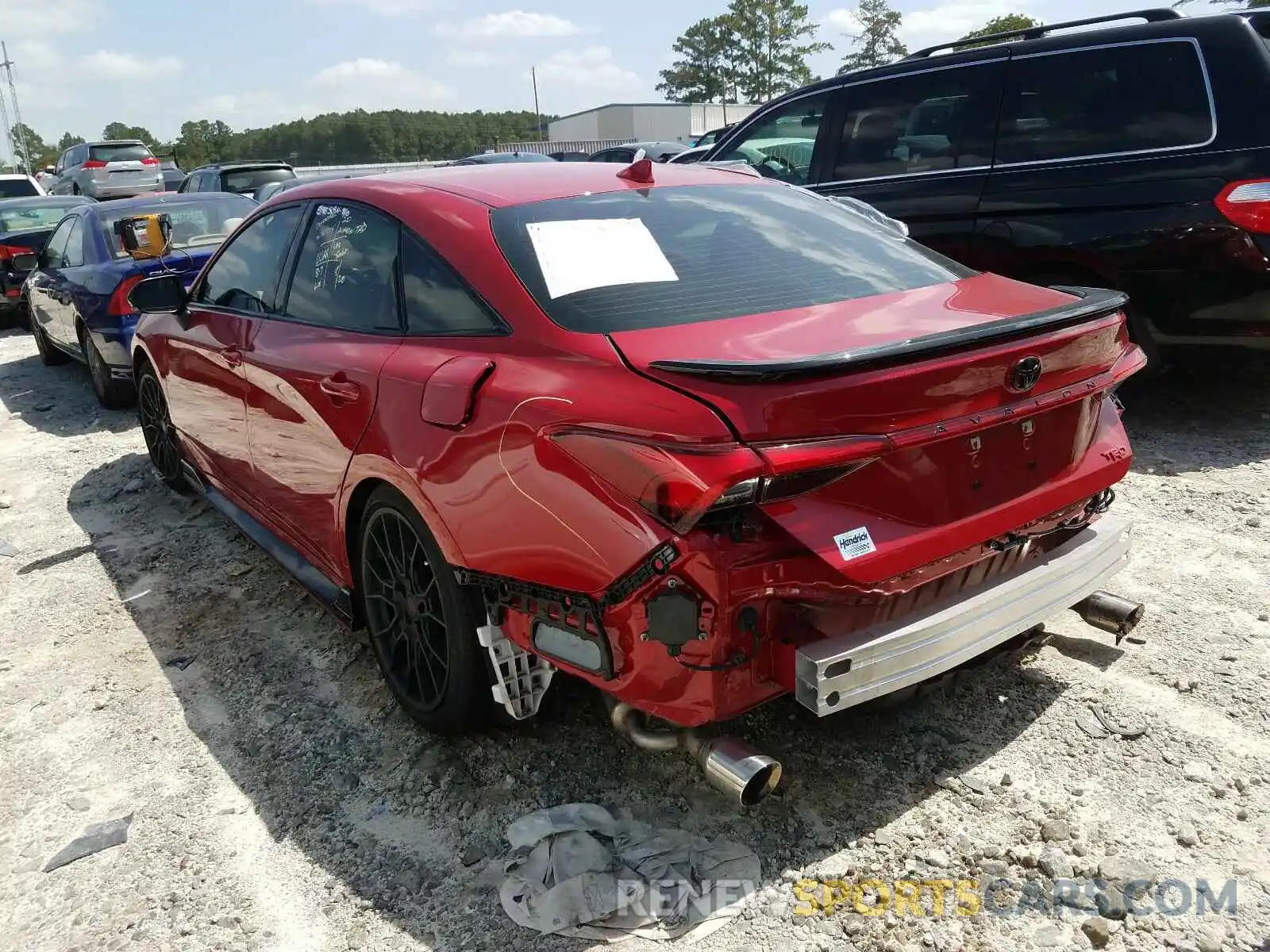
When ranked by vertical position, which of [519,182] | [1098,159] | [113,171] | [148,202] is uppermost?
[113,171]

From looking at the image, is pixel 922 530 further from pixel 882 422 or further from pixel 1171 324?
pixel 1171 324

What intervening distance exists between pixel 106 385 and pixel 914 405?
22.8 feet

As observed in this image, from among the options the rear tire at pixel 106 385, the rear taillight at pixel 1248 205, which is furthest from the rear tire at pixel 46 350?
the rear taillight at pixel 1248 205

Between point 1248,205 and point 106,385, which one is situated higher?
point 1248,205

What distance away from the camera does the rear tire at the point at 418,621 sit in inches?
105

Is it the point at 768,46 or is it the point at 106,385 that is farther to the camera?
the point at 768,46

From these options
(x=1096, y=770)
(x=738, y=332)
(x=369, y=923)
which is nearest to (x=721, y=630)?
(x=738, y=332)

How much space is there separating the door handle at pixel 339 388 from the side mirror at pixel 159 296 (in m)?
1.79

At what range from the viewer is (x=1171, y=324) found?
497cm

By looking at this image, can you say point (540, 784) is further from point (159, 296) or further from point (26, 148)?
point (26, 148)

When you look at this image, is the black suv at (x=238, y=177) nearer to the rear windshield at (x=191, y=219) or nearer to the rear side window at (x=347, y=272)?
the rear windshield at (x=191, y=219)

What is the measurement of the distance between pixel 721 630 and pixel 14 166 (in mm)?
89532

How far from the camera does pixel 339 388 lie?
302 cm

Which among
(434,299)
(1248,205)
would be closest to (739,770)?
(434,299)
